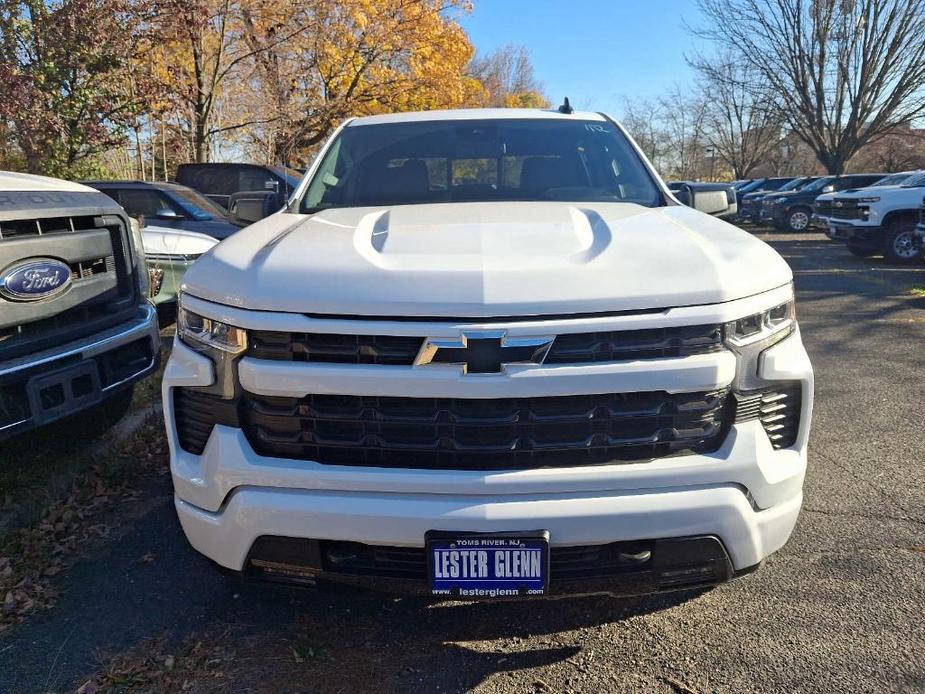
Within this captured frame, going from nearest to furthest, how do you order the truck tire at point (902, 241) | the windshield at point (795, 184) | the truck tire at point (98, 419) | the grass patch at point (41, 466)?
the grass patch at point (41, 466) → the truck tire at point (98, 419) → the truck tire at point (902, 241) → the windshield at point (795, 184)

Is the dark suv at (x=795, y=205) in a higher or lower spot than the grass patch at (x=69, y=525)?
higher

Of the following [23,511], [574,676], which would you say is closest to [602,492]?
[574,676]

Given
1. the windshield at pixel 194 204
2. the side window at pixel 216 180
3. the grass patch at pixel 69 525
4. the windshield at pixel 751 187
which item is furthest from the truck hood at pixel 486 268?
the windshield at pixel 751 187

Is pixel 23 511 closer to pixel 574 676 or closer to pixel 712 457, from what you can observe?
pixel 574 676

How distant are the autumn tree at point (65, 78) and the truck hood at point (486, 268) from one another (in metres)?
9.64

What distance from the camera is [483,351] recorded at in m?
2.03

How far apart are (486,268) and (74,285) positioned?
2.32 m

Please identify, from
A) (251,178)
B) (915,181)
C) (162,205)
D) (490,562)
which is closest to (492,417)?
(490,562)

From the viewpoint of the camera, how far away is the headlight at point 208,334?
215 centimetres

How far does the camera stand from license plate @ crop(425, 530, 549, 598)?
79.2 inches

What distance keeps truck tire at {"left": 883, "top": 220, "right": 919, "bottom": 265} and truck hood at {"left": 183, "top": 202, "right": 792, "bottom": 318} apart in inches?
491

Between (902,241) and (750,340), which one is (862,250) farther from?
(750,340)

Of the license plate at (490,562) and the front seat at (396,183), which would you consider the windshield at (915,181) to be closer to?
the front seat at (396,183)

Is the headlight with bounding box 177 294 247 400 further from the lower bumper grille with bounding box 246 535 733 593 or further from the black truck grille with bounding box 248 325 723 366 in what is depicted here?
the lower bumper grille with bounding box 246 535 733 593
